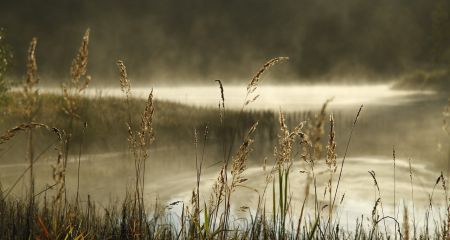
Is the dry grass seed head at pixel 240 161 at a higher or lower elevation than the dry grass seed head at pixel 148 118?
lower

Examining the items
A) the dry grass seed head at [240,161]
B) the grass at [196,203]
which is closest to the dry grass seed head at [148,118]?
the grass at [196,203]

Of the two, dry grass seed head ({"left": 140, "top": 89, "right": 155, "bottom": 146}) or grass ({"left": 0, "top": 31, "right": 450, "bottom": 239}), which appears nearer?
grass ({"left": 0, "top": 31, "right": 450, "bottom": 239})

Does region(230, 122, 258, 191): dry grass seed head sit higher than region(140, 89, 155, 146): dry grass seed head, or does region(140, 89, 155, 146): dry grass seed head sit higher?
region(140, 89, 155, 146): dry grass seed head

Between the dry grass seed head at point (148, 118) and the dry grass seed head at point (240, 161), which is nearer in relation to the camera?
the dry grass seed head at point (240, 161)

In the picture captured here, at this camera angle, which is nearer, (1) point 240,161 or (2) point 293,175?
(1) point 240,161

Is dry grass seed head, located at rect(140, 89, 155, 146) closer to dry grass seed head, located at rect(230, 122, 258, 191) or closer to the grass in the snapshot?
the grass

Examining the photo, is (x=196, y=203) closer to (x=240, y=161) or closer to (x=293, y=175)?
(x=240, y=161)

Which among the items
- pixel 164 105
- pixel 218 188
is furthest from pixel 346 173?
pixel 164 105

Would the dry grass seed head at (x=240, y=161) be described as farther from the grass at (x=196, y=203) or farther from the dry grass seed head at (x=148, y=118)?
the dry grass seed head at (x=148, y=118)

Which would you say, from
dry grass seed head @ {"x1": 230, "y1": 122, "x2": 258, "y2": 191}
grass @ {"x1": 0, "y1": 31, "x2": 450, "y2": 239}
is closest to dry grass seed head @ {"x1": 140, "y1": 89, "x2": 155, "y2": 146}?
grass @ {"x1": 0, "y1": 31, "x2": 450, "y2": 239}

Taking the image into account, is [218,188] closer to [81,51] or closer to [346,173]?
[81,51]

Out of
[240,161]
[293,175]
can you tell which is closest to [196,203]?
[240,161]

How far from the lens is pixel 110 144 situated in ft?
81.6

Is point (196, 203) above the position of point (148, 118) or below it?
below
